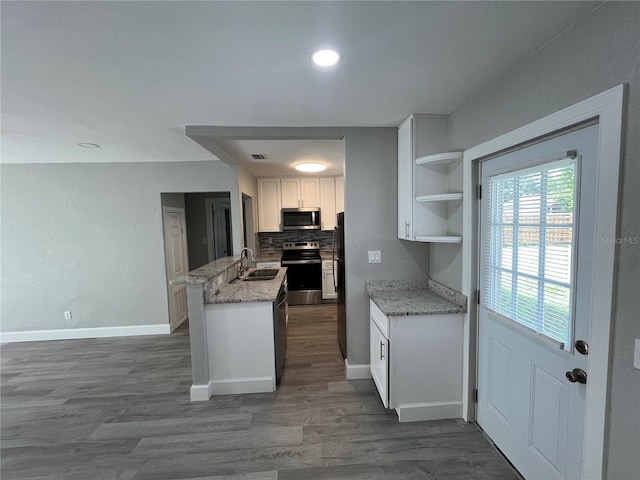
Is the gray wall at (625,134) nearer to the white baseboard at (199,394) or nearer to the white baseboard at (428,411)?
the white baseboard at (428,411)

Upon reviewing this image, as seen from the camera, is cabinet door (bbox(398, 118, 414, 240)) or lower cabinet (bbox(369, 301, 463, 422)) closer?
lower cabinet (bbox(369, 301, 463, 422))

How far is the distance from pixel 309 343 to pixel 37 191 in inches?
164

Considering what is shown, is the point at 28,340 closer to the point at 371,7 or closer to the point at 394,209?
the point at 394,209

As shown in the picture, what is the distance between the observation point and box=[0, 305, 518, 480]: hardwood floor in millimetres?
1661

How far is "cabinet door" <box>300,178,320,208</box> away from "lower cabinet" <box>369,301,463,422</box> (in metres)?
3.23

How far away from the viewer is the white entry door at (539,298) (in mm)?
1197

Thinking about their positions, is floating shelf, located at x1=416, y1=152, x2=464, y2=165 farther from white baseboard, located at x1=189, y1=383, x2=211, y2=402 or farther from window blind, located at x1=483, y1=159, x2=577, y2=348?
white baseboard, located at x1=189, y1=383, x2=211, y2=402

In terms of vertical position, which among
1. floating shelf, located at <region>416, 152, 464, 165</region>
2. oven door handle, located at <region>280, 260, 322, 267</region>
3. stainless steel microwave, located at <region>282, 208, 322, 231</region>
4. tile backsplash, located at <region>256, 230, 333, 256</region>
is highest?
floating shelf, located at <region>416, 152, 464, 165</region>

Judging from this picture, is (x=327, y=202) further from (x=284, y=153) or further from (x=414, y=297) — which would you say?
(x=414, y=297)

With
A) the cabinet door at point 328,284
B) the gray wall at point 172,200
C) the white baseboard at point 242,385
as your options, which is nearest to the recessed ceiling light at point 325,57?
the white baseboard at point 242,385

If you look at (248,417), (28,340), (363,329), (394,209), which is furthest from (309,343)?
(28,340)

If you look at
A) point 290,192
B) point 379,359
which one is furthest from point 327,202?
point 379,359

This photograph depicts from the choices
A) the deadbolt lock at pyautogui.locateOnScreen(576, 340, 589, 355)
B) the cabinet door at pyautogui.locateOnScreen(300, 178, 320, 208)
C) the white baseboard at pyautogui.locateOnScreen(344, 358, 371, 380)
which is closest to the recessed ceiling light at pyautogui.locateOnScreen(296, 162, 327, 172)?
the cabinet door at pyautogui.locateOnScreen(300, 178, 320, 208)

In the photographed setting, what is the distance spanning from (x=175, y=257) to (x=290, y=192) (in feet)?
7.23
